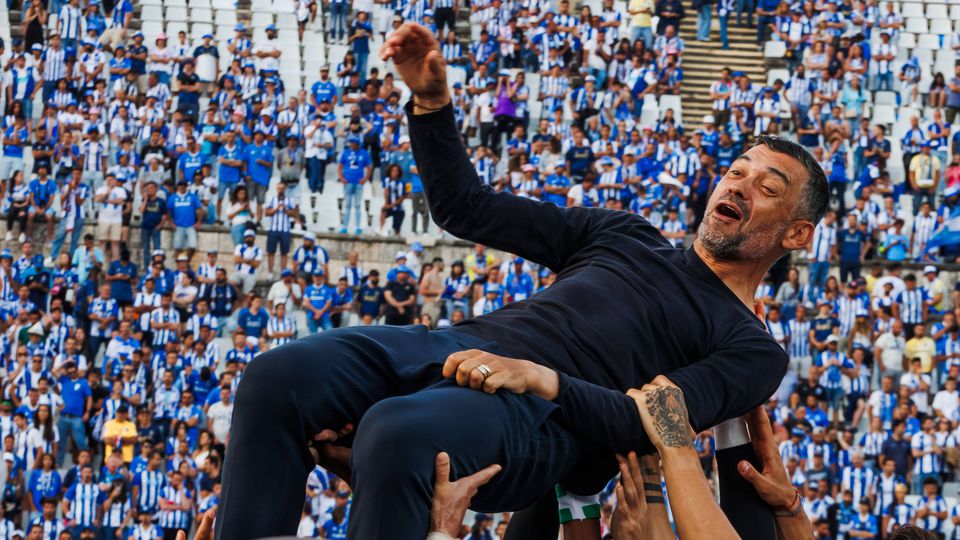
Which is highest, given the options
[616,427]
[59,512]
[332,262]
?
[616,427]

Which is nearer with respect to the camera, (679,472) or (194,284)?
→ (679,472)

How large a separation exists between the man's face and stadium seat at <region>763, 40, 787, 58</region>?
1621cm

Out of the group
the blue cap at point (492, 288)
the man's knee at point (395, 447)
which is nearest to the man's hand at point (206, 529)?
the man's knee at point (395, 447)

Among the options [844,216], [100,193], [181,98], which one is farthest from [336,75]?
[844,216]

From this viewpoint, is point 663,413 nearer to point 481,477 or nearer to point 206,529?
point 481,477

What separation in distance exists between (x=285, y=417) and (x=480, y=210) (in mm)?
888

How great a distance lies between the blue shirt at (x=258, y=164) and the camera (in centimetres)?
1655

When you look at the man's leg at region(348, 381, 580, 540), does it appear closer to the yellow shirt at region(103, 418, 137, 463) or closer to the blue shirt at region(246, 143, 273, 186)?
the yellow shirt at region(103, 418, 137, 463)

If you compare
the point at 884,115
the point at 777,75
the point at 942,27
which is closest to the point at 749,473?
the point at 884,115

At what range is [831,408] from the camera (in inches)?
569

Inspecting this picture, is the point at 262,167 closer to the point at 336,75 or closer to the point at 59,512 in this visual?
the point at 336,75

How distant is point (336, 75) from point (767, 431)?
49.1 ft

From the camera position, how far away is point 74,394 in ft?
43.8

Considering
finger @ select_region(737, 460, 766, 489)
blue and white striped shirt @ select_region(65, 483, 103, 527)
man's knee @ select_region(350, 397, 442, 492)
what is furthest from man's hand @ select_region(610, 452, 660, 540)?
blue and white striped shirt @ select_region(65, 483, 103, 527)
